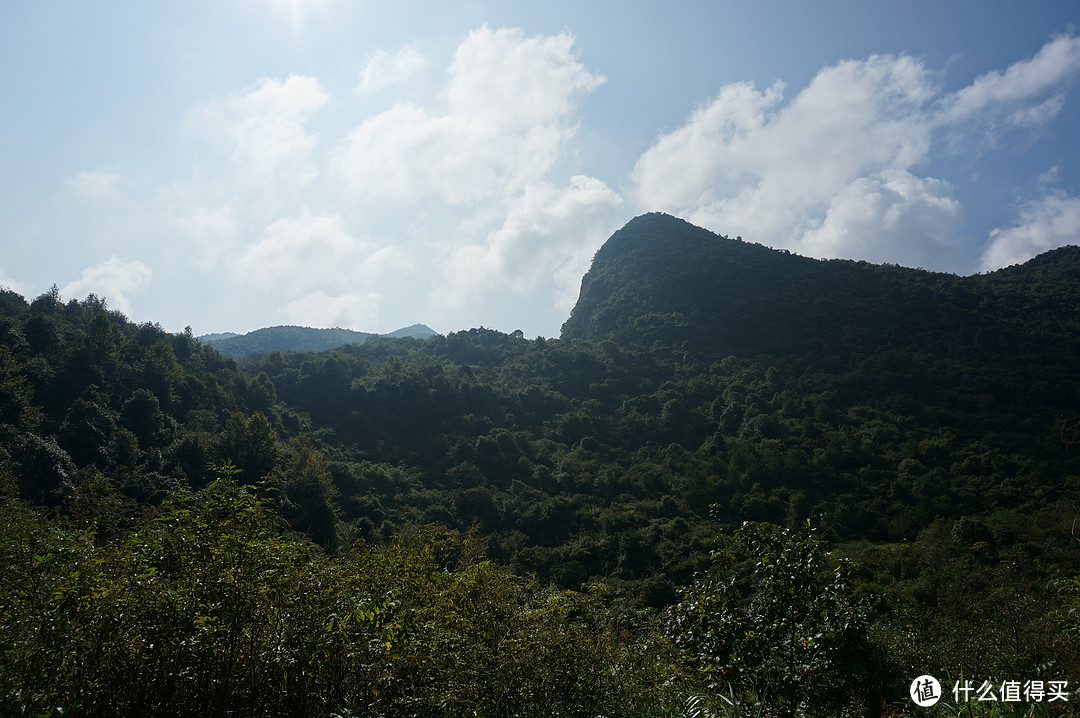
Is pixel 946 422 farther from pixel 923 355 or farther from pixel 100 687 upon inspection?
pixel 100 687

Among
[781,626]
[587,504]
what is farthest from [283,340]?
[781,626]

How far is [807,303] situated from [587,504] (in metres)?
43.8

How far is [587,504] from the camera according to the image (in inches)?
1702

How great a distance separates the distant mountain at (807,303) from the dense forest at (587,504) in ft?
1.65

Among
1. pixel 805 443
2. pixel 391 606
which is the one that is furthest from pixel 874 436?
pixel 391 606

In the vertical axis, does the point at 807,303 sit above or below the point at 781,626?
above

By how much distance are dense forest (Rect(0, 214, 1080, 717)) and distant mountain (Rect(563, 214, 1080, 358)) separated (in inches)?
19.8

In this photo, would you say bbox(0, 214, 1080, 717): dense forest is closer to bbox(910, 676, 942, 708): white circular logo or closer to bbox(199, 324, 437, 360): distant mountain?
bbox(910, 676, 942, 708): white circular logo

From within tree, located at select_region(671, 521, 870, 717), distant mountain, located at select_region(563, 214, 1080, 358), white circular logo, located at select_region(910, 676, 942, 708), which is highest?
distant mountain, located at select_region(563, 214, 1080, 358)

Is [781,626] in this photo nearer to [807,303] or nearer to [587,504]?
[587,504]

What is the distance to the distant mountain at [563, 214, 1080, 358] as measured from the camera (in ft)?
181

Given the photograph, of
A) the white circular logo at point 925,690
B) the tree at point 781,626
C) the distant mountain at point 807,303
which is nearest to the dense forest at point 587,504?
the tree at point 781,626

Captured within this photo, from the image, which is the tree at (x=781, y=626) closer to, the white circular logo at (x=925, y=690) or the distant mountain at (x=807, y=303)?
the white circular logo at (x=925, y=690)

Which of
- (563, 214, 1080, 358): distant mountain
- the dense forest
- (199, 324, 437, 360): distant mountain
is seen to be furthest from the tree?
(199, 324, 437, 360): distant mountain
